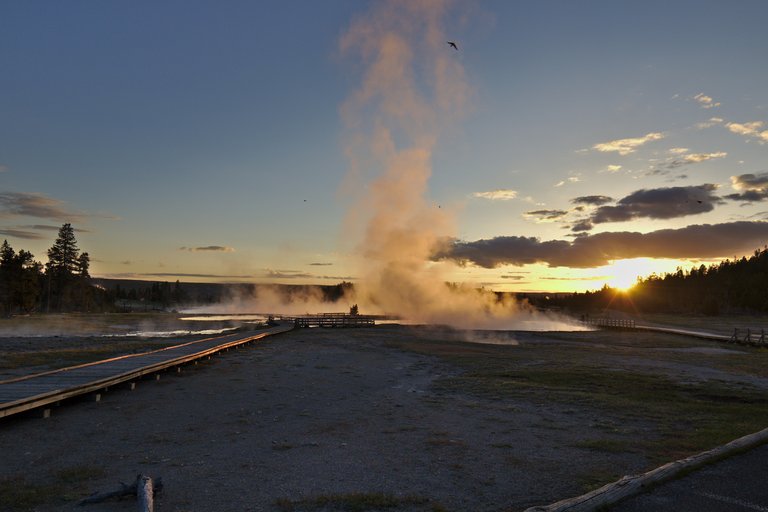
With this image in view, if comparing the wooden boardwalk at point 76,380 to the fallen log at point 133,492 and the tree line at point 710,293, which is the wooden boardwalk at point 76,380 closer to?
the fallen log at point 133,492

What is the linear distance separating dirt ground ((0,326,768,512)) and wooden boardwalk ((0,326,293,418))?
505 millimetres

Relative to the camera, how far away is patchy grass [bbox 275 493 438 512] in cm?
711

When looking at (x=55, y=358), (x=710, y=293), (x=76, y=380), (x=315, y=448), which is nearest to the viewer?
(x=315, y=448)

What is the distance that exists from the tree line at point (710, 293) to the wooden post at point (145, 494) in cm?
15079

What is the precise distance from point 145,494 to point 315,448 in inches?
170

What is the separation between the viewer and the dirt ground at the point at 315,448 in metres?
7.71

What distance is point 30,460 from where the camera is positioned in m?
9.38

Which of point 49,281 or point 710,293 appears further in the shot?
point 710,293

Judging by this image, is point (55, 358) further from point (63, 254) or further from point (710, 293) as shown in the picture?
point (710, 293)

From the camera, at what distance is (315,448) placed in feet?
34.5

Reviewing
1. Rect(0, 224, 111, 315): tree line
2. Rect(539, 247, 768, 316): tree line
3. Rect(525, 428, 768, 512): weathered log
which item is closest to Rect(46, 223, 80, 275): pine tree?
Rect(0, 224, 111, 315): tree line

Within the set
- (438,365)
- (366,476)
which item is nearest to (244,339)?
(438,365)

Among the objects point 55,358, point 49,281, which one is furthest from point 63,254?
point 55,358

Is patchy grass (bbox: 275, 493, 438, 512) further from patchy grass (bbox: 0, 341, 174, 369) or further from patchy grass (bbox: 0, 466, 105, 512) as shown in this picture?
patchy grass (bbox: 0, 341, 174, 369)
